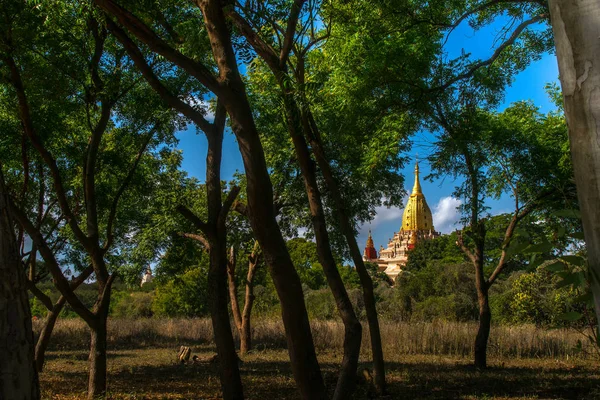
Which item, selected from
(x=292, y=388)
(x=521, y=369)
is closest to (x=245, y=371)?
(x=292, y=388)

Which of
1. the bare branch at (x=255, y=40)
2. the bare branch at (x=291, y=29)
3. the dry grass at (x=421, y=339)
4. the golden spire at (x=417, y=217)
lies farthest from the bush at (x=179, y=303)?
the golden spire at (x=417, y=217)

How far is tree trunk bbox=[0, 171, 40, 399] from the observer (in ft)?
6.57

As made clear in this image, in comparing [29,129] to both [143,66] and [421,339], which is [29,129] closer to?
[143,66]

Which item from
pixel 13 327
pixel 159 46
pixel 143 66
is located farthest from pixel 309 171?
pixel 13 327

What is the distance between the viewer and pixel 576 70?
1.29 metres

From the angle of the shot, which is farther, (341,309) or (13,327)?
(341,309)

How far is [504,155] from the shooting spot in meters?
12.0

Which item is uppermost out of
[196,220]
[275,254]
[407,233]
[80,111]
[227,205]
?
[407,233]

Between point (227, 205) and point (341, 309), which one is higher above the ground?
point (227, 205)

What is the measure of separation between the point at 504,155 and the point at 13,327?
37.6 feet

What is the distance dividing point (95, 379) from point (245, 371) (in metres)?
5.64

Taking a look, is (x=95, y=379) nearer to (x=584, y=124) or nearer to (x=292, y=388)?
(x=292, y=388)

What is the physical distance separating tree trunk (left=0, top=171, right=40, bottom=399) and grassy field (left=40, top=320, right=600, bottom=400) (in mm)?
7046

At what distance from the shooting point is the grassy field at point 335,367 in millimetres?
9547
